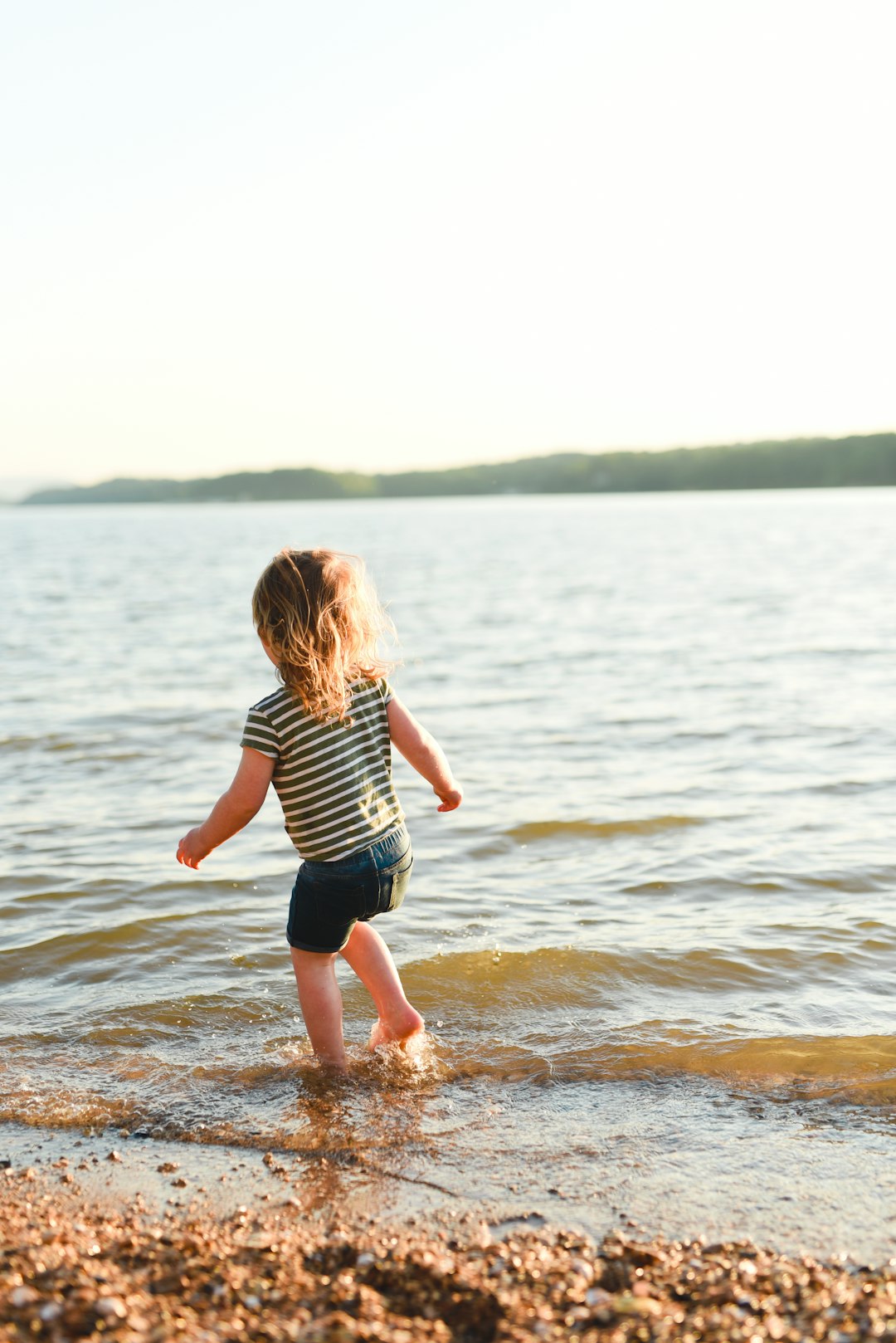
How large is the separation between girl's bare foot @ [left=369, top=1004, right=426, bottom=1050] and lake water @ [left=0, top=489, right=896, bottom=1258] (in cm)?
14

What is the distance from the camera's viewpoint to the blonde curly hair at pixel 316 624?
397 cm

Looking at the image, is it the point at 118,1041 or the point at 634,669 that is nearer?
the point at 118,1041

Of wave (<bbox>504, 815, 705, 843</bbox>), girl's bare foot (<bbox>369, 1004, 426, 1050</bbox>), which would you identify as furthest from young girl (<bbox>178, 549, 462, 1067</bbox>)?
wave (<bbox>504, 815, 705, 843</bbox>)

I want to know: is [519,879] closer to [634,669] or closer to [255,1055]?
[255,1055]

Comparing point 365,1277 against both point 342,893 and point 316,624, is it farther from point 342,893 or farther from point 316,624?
point 316,624

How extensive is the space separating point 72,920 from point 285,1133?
2739mm

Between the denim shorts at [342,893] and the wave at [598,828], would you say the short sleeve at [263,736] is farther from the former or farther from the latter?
the wave at [598,828]

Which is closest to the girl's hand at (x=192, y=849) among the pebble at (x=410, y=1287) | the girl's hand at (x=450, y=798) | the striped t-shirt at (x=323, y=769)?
the striped t-shirt at (x=323, y=769)

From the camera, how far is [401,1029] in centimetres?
445

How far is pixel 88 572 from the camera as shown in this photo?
3847cm

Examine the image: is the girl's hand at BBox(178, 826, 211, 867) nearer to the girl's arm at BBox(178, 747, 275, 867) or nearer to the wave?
the girl's arm at BBox(178, 747, 275, 867)

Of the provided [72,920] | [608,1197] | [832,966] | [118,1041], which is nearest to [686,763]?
[832,966]

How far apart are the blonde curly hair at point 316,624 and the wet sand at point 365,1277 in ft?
5.03

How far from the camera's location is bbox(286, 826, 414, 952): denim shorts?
13.4 feet
